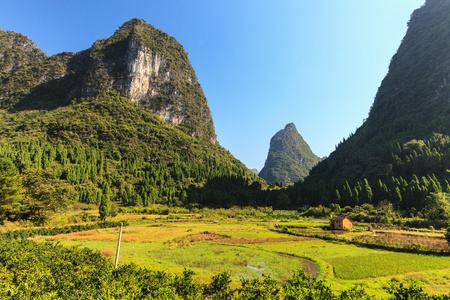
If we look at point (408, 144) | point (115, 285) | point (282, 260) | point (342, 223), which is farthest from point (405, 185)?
point (115, 285)

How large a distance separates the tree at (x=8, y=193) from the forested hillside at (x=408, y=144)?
103576 millimetres

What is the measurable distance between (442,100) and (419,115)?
48.3 ft

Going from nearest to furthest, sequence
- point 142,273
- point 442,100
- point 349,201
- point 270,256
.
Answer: point 142,273 → point 270,256 → point 349,201 → point 442,100

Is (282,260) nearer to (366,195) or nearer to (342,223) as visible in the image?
(342,223)

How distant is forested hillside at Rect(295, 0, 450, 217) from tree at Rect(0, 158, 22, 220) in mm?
103576

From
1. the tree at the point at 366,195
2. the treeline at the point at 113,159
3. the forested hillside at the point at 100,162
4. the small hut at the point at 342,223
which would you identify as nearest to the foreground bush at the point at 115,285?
the forested hillside at the point at 100,162

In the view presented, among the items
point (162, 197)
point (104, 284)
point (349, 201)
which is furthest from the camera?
point (162, 197)

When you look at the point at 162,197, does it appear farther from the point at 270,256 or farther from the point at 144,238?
the point at 270,256

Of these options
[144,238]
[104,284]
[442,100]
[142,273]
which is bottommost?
[144,238]

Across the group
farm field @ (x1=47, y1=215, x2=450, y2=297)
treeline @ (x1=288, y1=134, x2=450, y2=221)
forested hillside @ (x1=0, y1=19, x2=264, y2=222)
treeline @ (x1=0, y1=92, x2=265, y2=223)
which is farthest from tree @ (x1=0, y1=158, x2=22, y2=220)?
treeline @ (x1=288, y1=134, x2=450, y2=221)

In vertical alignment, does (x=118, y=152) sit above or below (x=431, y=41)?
below

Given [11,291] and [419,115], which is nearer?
[11,291]

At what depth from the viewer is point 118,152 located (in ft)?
511

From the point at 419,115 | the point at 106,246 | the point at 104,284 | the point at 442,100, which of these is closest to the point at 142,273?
the point at 104,284
